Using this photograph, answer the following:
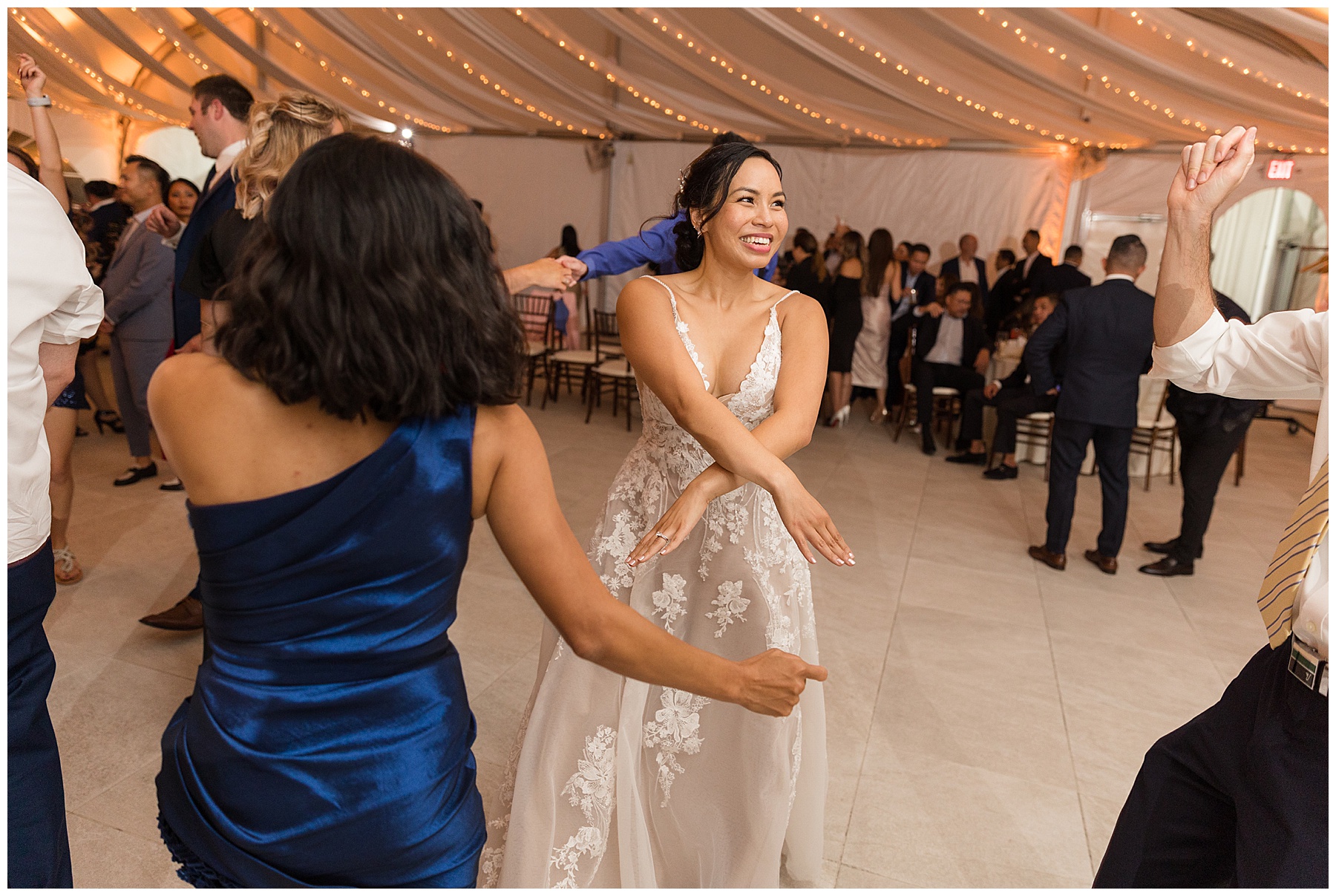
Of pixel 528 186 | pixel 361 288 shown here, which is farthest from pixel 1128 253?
pixel 528 186

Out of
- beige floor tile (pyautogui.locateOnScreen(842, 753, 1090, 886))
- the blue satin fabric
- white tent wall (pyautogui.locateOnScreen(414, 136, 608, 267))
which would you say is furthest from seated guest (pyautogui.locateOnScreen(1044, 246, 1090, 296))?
the blue satin fabric

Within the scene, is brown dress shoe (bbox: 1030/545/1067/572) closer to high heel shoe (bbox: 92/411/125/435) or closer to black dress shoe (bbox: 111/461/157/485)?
black dress shoe (bbox: 111/461/157/485)

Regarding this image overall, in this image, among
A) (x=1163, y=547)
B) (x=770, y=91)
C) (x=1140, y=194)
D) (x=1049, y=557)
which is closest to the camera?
(x=1049, y=557)

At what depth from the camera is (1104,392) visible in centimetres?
441

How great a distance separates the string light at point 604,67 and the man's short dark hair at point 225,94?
5152mm

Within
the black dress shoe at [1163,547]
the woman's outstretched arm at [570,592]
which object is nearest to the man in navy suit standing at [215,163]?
the woman's outstretched arm at [570,592]

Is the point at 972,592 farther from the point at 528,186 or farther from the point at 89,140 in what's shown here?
the point at 89,140

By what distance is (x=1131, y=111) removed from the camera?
7590 millimetres

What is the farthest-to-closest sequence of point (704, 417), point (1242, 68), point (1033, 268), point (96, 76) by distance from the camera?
point (96, 76) < point (1033, 268) < point (1242, 68) < point (704, 417)

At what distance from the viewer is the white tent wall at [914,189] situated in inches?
383

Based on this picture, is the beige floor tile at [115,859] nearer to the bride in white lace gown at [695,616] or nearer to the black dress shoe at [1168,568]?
the bride in white lace gown at [695,616]

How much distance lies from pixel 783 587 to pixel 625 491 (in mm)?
427

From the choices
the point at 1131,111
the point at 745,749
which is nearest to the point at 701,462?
the point at 745,749

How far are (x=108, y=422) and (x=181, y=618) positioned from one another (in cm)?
343
